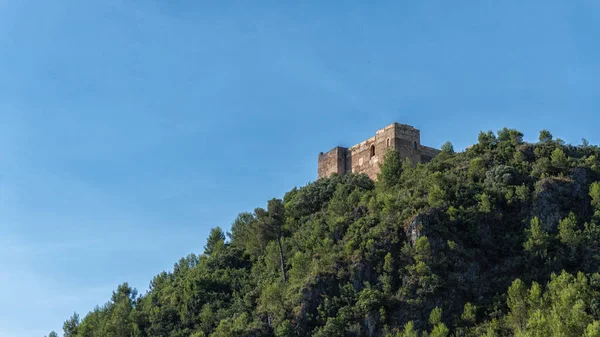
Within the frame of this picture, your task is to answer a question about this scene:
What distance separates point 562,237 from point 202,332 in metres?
26.4

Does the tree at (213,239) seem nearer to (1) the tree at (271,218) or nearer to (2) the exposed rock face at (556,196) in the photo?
(1) the tree at (271,218)

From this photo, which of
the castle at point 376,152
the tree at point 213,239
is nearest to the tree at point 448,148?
the castle at point 376,152

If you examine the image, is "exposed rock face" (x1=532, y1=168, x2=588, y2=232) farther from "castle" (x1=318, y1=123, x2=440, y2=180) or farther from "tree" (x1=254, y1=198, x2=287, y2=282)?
"tree" (x1=254, y1=198, x2=287, y2=282)

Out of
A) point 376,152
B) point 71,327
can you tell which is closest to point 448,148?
point 376,152

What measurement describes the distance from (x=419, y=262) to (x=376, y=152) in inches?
897

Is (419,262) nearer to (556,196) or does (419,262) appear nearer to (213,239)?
(556,196)

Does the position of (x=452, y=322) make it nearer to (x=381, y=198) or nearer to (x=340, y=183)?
(x=381, y=198)

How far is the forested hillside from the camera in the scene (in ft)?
200

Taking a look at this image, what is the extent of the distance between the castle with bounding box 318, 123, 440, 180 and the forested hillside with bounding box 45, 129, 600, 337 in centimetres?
242

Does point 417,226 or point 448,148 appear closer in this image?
point 417,226

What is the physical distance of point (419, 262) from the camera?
6456 cm

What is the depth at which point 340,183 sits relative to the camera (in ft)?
271

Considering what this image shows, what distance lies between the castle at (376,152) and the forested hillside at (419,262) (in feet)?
7.95

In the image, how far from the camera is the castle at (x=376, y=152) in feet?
276
